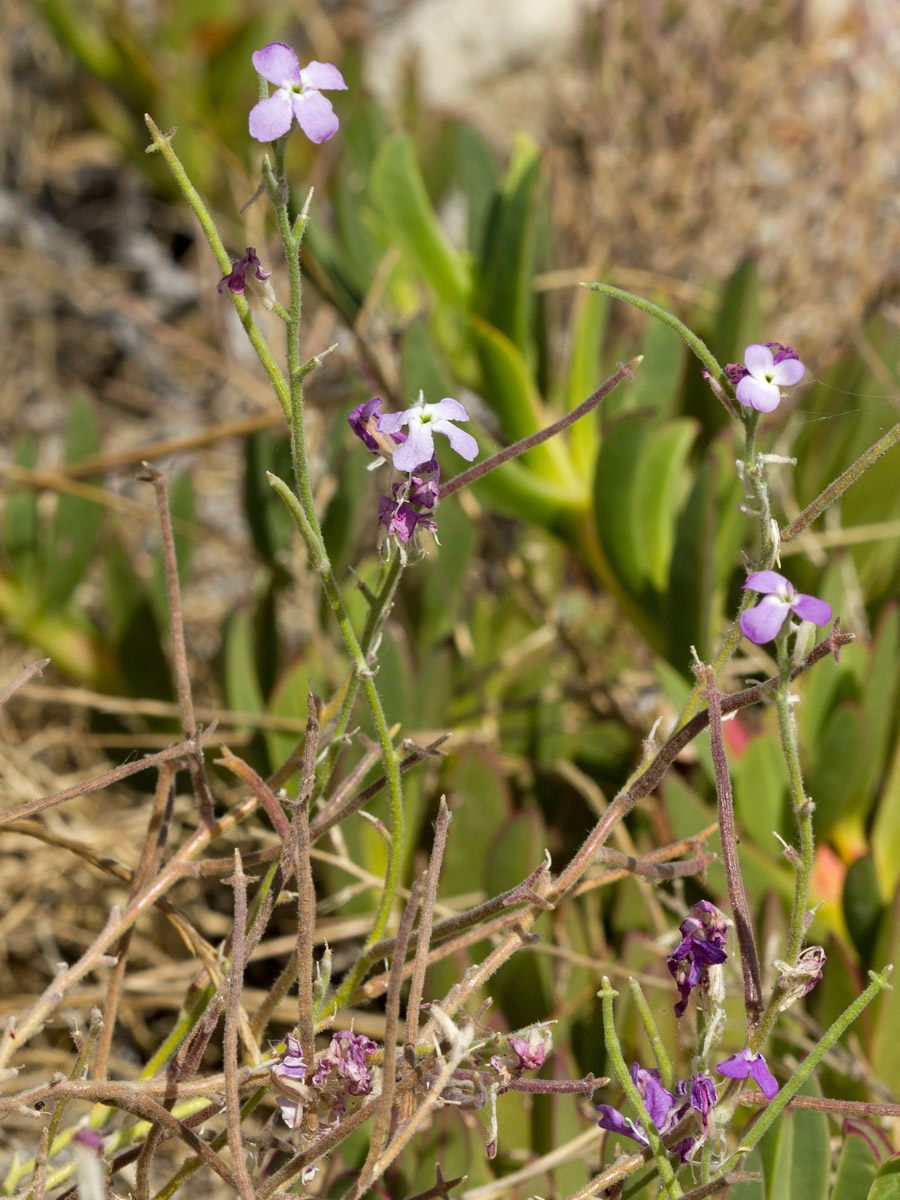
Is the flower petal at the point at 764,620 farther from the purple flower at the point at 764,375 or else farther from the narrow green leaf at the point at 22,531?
the narrow green leaf at the point at 22,531

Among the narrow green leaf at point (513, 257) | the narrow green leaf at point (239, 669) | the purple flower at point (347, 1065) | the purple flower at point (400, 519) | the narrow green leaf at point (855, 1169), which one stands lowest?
the narrow green leaf at point (855, 1169)

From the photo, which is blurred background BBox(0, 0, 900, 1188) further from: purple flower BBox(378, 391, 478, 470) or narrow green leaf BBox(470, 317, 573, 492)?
purple flower BBox(378, 391, 478, 470)

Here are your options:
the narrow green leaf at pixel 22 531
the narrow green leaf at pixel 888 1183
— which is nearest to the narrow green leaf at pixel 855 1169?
the narrow green leaf at pixel 888 1183

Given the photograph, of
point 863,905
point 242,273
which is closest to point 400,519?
point 242,273

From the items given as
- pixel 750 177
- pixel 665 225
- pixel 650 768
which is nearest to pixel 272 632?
pixel 650 768

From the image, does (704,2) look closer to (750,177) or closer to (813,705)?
(750,177)

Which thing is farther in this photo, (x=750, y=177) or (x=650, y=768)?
(x=750, y=177)
